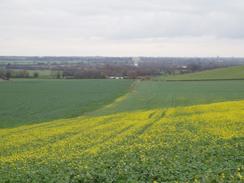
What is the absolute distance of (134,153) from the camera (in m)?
18.3

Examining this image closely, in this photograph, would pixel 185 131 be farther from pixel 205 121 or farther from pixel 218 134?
pixel 205 121

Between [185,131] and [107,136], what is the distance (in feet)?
14.5

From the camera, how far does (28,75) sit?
135 meters

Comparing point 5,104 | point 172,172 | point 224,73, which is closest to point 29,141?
point 172,172

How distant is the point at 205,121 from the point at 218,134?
20.3ft

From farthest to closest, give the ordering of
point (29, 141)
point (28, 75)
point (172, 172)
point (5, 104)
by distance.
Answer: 1. point (28, 75)
2. point (5, 104)
3. point (29, 141)
4. point (172, 172)

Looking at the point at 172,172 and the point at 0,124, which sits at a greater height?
the point at 172,172

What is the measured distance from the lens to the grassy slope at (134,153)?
13281 millimetres

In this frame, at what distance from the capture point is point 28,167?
17.1 meters

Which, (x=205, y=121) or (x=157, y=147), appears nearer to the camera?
(x=157, y=147)

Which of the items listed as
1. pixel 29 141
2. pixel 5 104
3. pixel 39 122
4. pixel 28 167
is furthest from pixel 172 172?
pixel 5 104

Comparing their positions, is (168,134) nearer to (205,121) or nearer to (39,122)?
(205,121)

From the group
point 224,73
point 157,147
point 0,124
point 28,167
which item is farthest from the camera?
point 224,73

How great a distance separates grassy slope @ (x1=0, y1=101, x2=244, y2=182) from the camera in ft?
43.6
